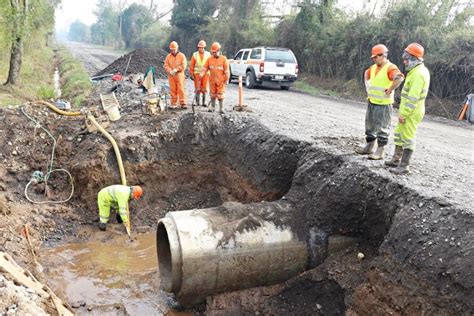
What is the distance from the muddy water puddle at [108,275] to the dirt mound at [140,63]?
16.3 m

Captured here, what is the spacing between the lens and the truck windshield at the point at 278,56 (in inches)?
703

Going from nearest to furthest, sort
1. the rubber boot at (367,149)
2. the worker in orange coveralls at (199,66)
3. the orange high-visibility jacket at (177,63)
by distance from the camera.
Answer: the rubber boot at (367,149) → the orange high-visibility jacket at (177,63) → the worker in orange coveralls at (199,66)

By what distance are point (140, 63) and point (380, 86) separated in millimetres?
20932

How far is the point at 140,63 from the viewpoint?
24.8 meters

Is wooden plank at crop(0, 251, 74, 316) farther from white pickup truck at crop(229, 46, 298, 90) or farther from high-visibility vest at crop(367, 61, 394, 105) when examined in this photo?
white pickup truck at crop(229, 46, 298, 90)

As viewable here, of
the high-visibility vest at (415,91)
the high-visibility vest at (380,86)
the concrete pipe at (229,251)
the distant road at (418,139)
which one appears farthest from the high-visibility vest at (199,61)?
the high-visibility vest at (415,91)

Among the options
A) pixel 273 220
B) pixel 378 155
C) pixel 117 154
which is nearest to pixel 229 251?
pixel 273 220

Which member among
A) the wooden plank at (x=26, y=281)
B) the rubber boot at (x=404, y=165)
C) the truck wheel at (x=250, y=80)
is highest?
the truck wheel at (x=250, y=80)

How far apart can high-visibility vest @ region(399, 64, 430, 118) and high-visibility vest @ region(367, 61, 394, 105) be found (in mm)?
534

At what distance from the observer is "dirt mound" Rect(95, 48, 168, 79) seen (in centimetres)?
2381

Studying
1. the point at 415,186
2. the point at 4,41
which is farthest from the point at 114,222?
the point at 4,41

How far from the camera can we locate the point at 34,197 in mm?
8648

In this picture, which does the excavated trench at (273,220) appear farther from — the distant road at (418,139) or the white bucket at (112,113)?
the white bucket at (112,113)

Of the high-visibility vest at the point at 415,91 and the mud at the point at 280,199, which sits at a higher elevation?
the high-visibility vest at the point at 415,91
